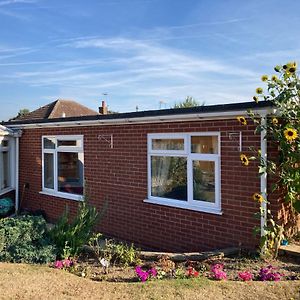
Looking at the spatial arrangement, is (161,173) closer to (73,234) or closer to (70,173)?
(73,234)

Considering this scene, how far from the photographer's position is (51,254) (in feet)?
23.5

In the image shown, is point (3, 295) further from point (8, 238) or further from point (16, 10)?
point (16, 10)

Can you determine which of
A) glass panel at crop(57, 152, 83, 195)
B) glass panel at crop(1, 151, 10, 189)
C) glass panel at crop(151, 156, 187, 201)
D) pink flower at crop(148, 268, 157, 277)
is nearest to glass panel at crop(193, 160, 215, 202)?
glass panel at crop(151, 156, 187, 201)

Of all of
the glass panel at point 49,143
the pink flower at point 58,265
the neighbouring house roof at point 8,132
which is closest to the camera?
the pink flower at point 58,265

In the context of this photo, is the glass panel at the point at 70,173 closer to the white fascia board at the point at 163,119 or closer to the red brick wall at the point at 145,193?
the red brick wall at the point at 145,193

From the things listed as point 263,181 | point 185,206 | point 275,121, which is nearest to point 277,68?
point 275,121

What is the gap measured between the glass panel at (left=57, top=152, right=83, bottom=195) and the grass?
533cm

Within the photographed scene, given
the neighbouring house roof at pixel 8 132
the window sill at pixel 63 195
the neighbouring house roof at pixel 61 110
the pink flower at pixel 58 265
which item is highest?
the neighbouring house roof at pixel 61 110

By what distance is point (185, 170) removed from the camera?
27.2ft

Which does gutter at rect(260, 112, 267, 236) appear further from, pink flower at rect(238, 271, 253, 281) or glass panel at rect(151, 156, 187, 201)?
glass panel at rect(151, 156, 187, 201)

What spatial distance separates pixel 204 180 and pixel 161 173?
1301 millimetres

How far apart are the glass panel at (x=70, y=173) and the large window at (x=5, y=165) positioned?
2.37 meters

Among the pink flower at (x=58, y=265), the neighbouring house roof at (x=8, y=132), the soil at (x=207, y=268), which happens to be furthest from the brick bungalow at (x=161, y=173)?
the pink flower at (x=58, y=265)

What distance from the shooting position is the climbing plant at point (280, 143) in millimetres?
6289
